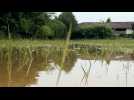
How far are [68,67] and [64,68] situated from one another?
154 mm

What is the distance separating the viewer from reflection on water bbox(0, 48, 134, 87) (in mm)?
2092

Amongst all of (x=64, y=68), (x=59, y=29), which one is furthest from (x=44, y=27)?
(x=64, y=68)

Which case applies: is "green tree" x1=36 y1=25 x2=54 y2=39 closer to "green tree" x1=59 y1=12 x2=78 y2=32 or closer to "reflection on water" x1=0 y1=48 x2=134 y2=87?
"green tree" x1=59 y1=12 x2=78 y2=32

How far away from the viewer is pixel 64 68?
2.81 metres

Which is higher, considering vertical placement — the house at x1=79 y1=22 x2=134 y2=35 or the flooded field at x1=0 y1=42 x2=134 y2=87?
the house at x1=79 y1=22 x2=134 y2=35

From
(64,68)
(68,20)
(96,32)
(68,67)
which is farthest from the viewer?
(68,67)

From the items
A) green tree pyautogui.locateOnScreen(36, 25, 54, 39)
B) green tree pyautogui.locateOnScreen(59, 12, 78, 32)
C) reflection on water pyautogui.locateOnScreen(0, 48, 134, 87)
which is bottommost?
reflection on water pyautogui.locateOnScreen(0, 48, 134, 87)

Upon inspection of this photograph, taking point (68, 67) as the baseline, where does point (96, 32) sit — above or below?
above

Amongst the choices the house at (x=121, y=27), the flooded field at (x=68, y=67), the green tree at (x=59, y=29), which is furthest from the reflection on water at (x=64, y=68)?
the green tree at (x=59, y=29)

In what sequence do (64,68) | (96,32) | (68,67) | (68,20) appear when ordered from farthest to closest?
(68,67) → (64,68) → (96,32) → (68,20)

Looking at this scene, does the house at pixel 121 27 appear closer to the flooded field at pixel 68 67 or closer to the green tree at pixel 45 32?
the green tree at pixel 45 32

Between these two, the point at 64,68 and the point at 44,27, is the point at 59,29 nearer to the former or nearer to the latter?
the point at 44,27

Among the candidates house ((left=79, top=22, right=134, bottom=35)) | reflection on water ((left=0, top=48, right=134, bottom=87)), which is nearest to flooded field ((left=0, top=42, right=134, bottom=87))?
reflection on water ((left=0, top=48, right=134, bottom=87))
